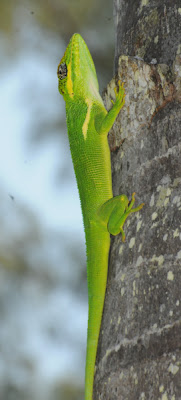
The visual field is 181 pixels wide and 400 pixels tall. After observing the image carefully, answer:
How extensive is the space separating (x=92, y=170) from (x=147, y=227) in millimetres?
905

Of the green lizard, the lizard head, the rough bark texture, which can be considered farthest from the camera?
the lizard head

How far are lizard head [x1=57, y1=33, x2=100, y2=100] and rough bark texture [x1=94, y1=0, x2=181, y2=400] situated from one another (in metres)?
0.91

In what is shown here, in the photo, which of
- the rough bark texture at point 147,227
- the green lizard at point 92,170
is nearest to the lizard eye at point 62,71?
the green lizard at point 92,170

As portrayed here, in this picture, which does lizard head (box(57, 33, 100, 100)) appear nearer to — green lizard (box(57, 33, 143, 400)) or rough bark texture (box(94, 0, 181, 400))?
green lizard (box(57, 33, 143, 400))

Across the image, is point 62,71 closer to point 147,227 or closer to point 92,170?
point 92,170

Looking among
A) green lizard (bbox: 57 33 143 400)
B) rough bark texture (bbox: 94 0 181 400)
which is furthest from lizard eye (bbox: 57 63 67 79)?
rough bark texture (bbox: 94 0 181 400)

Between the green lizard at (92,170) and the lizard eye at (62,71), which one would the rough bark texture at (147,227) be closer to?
the green lizard at (92,170)

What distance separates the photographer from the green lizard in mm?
2068

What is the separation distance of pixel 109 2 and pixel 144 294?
407 cm

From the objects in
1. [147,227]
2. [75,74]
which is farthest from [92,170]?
[147,227]

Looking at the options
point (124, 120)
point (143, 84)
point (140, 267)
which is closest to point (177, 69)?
point (143, 84)

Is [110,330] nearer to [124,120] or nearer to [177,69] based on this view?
[124,120]

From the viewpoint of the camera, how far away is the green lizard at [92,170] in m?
2.07

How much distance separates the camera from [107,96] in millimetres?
2336
